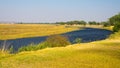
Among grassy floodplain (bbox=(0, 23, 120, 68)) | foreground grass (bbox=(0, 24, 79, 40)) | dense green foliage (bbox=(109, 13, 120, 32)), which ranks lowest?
foreground grass (bbox=(0, 24, 79, 40))

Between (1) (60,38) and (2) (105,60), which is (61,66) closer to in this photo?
(2) (105,60)

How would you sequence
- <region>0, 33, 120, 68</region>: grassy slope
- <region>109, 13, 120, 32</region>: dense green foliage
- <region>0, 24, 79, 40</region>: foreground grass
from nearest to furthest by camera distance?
1. <region>0, 33, 120, 68</region>: grassy slope
2. <region>109, 13, 120, 32</region>: dense green foliage
3. <region>0, 24, 79, 40</region>: foreground grass

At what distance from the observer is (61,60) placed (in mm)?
15883

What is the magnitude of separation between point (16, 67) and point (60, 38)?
1809 cm

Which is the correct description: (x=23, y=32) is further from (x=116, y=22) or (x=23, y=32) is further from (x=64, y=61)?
(x=64, y=61)

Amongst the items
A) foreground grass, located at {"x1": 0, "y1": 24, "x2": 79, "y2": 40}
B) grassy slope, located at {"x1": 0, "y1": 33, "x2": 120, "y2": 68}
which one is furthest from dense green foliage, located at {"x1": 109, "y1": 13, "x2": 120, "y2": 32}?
grassy slope, located at {"x1": 0, "y1": 33, "x2": 120, "y2": 68}

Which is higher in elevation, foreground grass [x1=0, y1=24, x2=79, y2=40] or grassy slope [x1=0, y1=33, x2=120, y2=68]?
grassy slope [x1=0, y1=33, x2=120, y2=68]

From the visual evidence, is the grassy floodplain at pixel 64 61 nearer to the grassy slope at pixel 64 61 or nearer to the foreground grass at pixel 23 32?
the grassy slope at pixel 64 61

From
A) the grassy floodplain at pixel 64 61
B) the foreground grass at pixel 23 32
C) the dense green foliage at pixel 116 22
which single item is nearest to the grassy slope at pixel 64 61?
the grassy floodplain at pixel 64 61

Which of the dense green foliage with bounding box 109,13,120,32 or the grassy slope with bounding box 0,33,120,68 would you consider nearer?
the grassy slope with bounding box 0,33,120,68

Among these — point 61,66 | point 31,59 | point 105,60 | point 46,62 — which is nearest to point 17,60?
point 31,59

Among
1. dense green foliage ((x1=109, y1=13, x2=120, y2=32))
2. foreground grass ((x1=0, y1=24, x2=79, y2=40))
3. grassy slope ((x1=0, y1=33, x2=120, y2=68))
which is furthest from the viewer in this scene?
foreground grass ((x1=0, y1=24, x2=79, y2=40))

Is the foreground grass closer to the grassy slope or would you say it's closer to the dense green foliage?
the dense green foliage

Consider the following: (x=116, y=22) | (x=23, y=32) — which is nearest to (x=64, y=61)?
(x=116, y=22)
